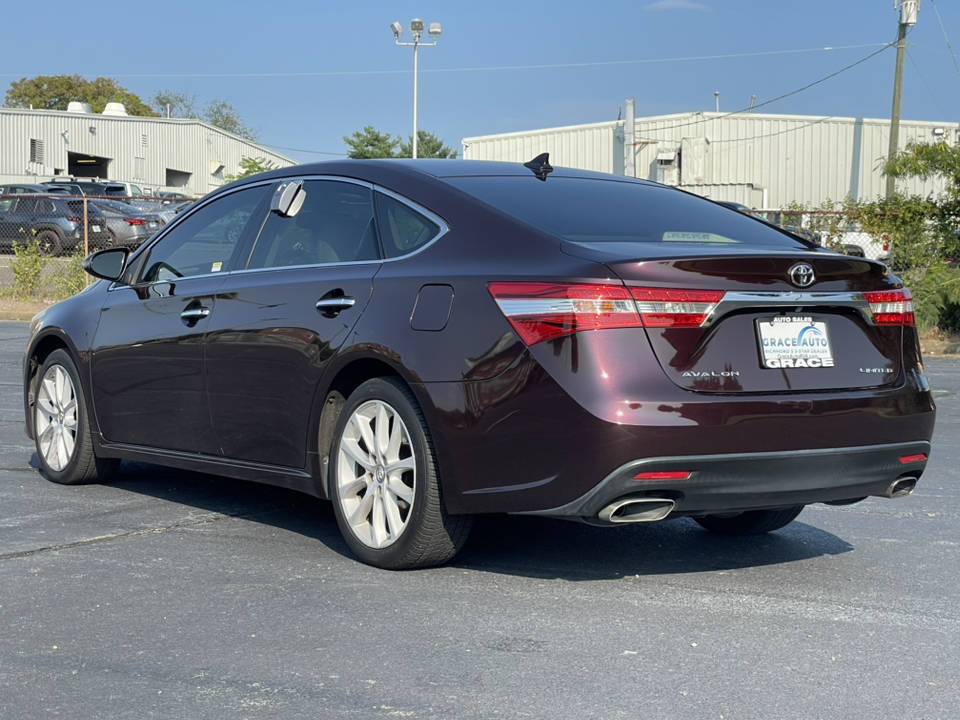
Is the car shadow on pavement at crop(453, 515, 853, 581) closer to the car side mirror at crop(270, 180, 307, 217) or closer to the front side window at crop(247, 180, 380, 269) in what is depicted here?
the front side window at crop(247, 180, 380, 269)

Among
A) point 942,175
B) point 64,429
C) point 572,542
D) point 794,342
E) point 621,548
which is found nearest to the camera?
point 794,342

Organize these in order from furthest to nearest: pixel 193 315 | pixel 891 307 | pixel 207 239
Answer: pixel 207 239, pixel 193 315, pixel 891 307

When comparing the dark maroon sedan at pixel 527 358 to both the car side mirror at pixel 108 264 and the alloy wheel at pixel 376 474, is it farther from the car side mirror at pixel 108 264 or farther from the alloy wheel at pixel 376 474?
the car side mirror at pixel 108 264

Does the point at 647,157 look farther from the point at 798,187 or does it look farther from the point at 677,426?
the point at 677,426

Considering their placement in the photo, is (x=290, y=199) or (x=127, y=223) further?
(x=127, y=223)

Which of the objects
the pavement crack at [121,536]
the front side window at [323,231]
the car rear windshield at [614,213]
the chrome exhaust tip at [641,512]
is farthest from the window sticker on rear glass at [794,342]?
the pavement crack at [121,536]

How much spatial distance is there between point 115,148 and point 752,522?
186 feet

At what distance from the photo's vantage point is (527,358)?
4.40 meters

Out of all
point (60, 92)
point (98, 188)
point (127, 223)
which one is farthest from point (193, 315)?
point (60, 92)

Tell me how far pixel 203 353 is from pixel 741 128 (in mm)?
42858

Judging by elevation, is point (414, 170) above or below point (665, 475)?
above

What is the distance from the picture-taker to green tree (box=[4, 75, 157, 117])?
3743 inches

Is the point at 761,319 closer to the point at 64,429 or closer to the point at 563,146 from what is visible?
the point at 64,429

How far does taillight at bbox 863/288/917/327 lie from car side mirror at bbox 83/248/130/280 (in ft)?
12.7
